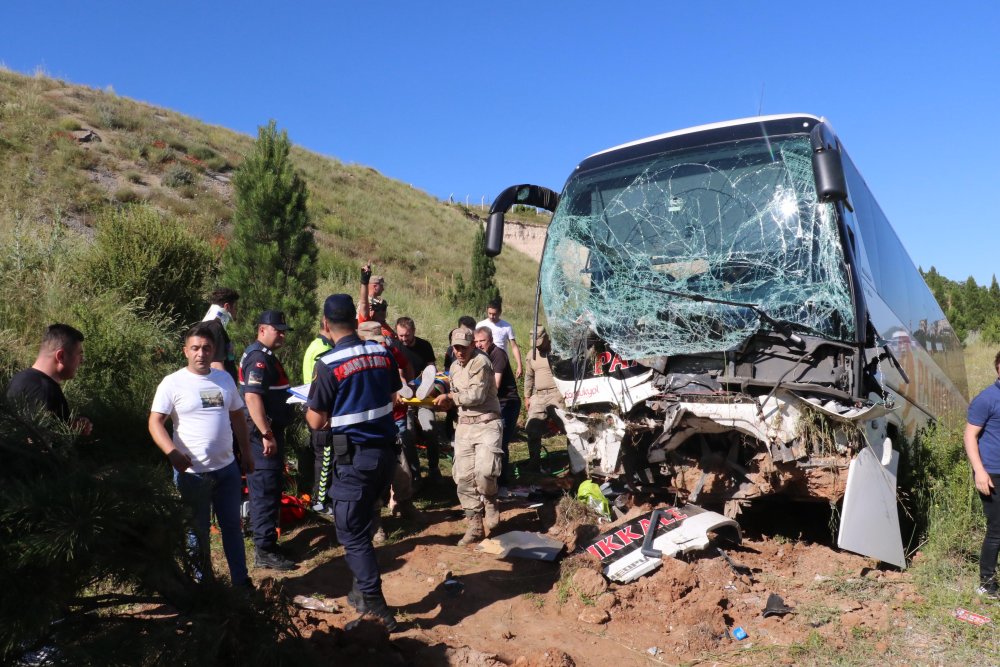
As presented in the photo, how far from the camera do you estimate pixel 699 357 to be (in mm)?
5605

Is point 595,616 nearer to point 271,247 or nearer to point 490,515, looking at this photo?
point 490,515

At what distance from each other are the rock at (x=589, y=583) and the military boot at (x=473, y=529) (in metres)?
1.30

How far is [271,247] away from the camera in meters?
11.5

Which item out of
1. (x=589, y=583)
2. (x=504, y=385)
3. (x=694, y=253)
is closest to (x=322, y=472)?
(x=589, y=583)

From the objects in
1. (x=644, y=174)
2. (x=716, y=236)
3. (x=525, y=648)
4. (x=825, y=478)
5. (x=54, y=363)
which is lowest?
(x=525, y=648)

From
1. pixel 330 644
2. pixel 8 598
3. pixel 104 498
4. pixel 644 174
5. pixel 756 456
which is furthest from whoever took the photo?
pixel 644 174

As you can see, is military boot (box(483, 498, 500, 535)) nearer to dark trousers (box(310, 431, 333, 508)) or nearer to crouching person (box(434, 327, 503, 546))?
crouching person (box(434, 327, 503, 546))

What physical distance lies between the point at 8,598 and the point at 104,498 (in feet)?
1.33

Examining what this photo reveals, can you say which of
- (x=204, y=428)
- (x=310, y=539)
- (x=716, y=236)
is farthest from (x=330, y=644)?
(x=716, y=236)

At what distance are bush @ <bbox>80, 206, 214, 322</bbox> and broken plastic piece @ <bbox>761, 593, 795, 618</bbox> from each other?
9185mm

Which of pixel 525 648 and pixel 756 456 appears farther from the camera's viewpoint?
→ pixel 756 456

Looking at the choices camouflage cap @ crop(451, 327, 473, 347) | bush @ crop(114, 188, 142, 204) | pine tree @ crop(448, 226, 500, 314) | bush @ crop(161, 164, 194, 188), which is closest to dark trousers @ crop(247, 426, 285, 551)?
camouflage cap @ crop(451, 327, 473, 347)

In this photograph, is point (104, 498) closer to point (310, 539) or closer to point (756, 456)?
point (310, 539)

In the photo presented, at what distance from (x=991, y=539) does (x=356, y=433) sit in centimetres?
416
